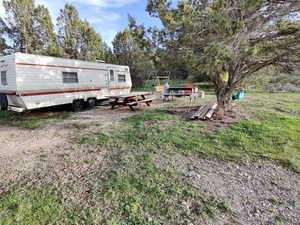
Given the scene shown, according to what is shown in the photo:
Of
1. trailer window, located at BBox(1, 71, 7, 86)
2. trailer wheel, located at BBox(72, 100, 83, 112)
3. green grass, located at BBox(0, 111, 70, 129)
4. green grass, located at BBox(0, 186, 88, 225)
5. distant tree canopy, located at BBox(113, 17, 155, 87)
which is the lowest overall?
green grass, located at BBox(0, 186, 88, 225)

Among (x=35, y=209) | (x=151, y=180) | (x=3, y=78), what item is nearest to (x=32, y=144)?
(x=35, y=209)

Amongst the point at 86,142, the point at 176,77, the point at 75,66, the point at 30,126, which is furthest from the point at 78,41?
the point at 176,77

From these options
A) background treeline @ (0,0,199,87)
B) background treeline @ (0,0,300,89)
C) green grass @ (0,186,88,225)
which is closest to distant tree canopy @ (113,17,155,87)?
background treeline @ (0,0,300,89)

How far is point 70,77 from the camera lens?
7027 millimetres

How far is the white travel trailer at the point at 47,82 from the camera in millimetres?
5312

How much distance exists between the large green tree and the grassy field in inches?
73.1

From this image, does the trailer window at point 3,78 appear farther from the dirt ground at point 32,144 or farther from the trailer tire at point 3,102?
the dirt ground at point 32,144

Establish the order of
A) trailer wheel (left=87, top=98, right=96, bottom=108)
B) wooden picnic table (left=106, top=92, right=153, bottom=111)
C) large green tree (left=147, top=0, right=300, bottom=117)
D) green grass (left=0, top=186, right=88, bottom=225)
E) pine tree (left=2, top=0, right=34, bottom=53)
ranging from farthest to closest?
pine tree (left=2, top=0, right=34, bottom=53), trailer wheel (left=87, top=98, right=96, bottom=108), wooden picnic table (left=106, top=92, right=153, bottom=111), large green tree (left=147, top=0, right=300, bottom=117), green grass (left=0, top=186, right=88, bottom=225)

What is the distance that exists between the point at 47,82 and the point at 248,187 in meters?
7.21

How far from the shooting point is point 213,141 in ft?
11.6

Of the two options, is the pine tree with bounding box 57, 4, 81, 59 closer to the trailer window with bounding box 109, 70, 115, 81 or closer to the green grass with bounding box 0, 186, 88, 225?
the trailer window with bounding box 109, 70, 115, 81

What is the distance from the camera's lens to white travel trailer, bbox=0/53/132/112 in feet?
17.4

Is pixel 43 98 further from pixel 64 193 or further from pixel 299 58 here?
pixel 299 58

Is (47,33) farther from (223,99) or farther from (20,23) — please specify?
(223,99)
